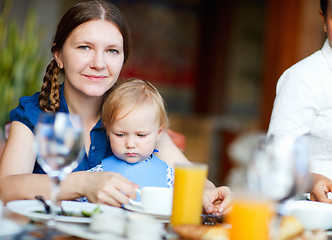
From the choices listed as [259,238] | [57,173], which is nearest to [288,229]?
Answer: [259,238]

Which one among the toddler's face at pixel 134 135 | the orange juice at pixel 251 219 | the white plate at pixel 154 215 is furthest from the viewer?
the toddler's face at pixel 134 135

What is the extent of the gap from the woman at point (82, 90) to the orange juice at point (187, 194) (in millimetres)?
216

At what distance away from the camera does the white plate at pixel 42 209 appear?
104 cm

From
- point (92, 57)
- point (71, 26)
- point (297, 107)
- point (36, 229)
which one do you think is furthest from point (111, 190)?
point (297, 107)

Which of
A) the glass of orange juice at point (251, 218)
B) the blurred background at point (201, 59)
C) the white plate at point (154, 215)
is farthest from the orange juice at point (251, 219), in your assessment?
the blurred background at point (201, 59)

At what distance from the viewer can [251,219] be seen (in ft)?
2.81

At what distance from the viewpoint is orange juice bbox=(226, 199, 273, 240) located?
0.86m

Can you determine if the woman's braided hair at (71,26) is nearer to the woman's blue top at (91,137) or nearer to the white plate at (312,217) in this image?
the woman's blue top at (91,137)

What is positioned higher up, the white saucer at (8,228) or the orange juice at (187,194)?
the orange juice at (187,194)

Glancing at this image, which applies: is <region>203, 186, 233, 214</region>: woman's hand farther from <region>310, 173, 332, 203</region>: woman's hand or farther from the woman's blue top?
the woman's blue top

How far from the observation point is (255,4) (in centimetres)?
730

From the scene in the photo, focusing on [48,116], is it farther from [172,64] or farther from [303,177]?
[172,64]

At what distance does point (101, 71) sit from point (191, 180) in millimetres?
651

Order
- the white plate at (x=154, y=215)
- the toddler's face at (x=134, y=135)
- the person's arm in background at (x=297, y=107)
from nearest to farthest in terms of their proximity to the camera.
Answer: the white plate at (x=154, y=215) → the toddler's face at (x=134, y=135) → the person's arm in background at (x=297, y=107)
